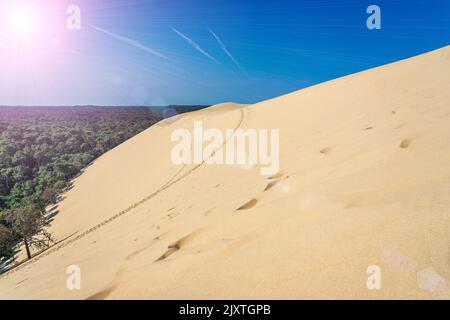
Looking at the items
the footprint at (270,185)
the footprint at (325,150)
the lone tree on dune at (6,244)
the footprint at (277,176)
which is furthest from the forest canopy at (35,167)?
the footprint at (325,150)

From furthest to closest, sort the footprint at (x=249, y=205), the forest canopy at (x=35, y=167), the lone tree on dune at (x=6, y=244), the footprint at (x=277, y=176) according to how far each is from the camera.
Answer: the forest canopy at (x=35, y=167) < the lone tree on dune at (x=6, y=244) < the footprint at (x=277, y=176) < the footprint at (x=249, y=205)

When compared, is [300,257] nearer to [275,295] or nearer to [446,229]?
[275,295]

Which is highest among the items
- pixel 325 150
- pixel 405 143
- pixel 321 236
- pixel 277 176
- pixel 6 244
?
pixel 325 150

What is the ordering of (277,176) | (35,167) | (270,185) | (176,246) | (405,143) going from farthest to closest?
(35,167) < (277,176) < (270,185) < (405,143) < (176,246)

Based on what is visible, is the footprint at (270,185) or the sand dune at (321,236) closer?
the sand dune at (321,236)

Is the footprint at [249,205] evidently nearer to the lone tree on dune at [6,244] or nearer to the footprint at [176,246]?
the footprint at [176,246]

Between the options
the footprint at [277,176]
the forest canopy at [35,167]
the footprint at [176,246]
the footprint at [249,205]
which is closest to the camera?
the footprint at [176,246]

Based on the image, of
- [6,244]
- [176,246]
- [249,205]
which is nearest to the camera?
[176,246]

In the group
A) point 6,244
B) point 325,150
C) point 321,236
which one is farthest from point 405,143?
point 6,244

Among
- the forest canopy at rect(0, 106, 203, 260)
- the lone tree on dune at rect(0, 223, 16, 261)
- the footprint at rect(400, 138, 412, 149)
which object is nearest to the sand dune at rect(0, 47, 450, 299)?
the footprint at rect(400, 138, 412, 149)

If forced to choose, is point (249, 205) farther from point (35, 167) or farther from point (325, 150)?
point (35, 167)

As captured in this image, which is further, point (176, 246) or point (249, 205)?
point (249, 205)

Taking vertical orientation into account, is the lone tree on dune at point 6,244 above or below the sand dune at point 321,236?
below
